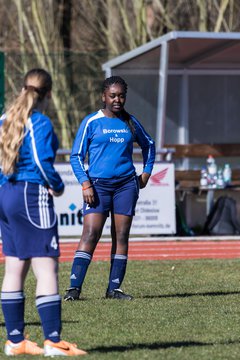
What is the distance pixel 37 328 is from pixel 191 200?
39.9ft

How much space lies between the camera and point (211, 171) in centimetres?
1978

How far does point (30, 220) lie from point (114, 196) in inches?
126

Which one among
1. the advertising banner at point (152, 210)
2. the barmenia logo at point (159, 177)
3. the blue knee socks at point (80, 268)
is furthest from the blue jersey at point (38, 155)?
the barmenia logo at point (159, 177)

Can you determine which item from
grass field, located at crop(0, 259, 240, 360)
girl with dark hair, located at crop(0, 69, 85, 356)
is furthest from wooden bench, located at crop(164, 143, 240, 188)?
girl with dark hair, located at crop(0, 69, 85, 356)

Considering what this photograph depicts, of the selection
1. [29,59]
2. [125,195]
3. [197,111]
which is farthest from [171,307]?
[29,59]

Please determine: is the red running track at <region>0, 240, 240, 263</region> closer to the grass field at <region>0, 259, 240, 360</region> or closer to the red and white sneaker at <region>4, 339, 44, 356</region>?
the grass field at <region>0, 259, 240, 360</region>

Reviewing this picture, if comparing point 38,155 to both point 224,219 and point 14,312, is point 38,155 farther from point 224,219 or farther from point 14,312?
point 224,219

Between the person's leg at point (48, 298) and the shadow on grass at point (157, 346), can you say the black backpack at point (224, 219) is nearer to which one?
the shadow on grass at point (157, 346)

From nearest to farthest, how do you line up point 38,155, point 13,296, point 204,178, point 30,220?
point 38,155 → point 30,220 → point 13,296 → point 204,178

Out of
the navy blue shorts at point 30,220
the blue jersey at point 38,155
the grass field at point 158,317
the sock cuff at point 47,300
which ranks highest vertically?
the blue jersey at point 38,155

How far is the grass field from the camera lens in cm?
723

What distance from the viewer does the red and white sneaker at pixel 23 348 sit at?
695cm

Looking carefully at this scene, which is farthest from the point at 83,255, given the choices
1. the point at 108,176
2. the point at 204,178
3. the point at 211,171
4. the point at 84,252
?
the point at 211,171

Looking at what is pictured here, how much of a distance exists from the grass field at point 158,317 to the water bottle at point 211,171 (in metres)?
6.67
